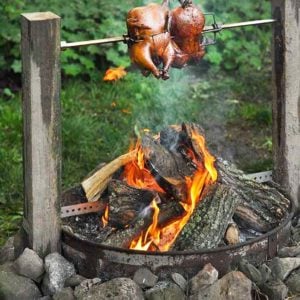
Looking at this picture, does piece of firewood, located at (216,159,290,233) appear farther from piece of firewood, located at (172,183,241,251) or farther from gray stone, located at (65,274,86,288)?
gray stone, located at (65,274,86,288)

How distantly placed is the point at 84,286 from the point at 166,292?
0.43 meters

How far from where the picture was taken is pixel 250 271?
449 centimetres

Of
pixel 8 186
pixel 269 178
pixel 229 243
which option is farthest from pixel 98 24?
pixel 229 243

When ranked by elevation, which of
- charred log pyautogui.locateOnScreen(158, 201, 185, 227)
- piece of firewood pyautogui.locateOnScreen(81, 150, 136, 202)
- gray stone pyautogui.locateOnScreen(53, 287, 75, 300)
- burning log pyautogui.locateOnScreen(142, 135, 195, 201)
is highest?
burning log pyautogui.locateOnScreen(142, 135, 195, 201)

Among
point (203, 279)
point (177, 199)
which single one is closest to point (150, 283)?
point (203, 279)

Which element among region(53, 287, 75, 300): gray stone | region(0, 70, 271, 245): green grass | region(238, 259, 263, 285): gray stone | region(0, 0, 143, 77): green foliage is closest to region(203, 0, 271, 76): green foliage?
region(0, 70, 271, 245): green grass

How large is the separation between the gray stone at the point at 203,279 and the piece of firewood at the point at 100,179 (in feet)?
2.73

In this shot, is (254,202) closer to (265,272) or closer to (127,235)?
(265,272)

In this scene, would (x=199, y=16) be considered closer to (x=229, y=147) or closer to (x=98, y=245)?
(x=98, y=245)

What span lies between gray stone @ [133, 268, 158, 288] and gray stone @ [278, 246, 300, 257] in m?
0.77

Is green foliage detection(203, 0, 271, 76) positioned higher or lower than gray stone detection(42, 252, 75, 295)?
higher

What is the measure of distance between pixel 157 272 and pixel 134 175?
681 mm

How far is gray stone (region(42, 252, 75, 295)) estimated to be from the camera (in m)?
4.57

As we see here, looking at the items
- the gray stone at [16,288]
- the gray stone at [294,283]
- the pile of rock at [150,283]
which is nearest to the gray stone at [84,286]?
the pile of rock at [150,283]
